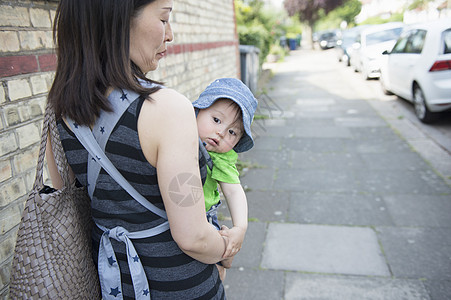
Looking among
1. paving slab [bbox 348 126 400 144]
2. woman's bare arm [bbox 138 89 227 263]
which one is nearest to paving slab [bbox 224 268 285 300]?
woman's bare arm [bbox 138 89 227 263]

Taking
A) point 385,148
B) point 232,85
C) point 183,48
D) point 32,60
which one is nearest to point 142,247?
point 232,85

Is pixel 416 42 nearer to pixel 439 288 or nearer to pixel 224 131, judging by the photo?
pixel 439 288

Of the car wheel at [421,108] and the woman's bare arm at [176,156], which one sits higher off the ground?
the woman's bare arm at [176,156]

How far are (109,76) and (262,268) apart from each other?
8.20 feet

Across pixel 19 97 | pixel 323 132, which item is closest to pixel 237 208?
pixel 19 97

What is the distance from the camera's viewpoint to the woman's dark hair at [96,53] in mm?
1030

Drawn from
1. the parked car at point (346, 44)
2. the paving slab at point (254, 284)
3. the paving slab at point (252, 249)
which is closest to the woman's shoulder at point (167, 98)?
the paving slab at point (254, 284)

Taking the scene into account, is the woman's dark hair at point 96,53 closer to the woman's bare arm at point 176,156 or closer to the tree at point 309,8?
the woman's bare arm at point 176,156

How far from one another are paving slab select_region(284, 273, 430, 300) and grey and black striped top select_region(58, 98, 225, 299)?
167 centimetres

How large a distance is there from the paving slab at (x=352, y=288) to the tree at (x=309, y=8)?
125 feet

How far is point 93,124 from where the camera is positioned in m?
1.08

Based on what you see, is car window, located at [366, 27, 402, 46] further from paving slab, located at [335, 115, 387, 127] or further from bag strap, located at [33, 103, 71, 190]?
bag strap, located at [33, 103, 71, 190]

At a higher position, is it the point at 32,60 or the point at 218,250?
the point at 32,60

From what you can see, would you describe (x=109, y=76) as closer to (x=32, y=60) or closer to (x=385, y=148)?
(x=32, y=60)
